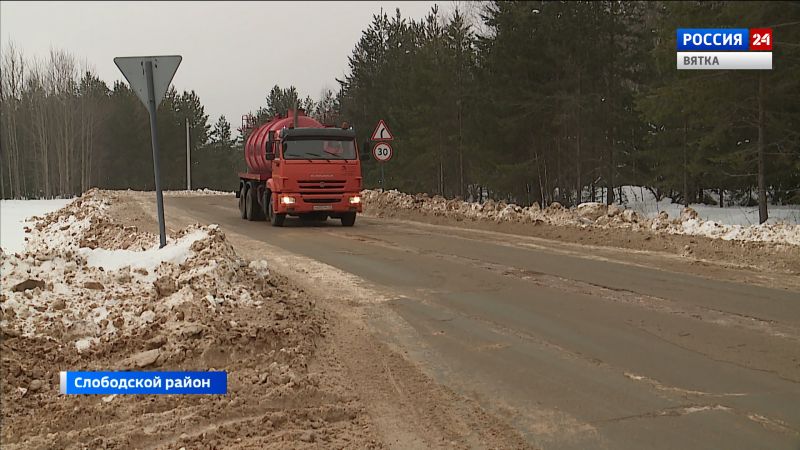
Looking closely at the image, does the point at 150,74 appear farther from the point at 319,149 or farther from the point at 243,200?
the point at 243,200

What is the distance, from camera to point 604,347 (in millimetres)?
5762

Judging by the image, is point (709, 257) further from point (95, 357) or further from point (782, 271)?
point (95, 357)

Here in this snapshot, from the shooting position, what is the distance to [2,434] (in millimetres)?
3934

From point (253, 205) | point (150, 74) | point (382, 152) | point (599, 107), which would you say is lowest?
point (253, 205)

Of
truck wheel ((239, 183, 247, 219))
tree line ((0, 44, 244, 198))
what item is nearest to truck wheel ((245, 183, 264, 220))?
truck wheel ((239, 183, 247, 219))

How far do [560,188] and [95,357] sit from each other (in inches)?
1031

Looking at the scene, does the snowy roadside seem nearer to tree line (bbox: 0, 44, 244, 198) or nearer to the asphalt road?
the asphalt road

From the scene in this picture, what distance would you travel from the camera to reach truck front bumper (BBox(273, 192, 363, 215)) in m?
17.1

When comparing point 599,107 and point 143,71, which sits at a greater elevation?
point 599,107

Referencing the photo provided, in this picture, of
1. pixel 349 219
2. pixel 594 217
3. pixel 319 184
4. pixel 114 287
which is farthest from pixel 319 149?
pixel 114 287

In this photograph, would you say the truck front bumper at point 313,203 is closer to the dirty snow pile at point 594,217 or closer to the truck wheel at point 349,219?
the truck wheel at point 349,219

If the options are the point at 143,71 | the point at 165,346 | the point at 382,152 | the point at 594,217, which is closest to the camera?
the point at 165,346

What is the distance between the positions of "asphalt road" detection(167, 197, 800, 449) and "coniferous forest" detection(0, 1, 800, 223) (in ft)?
29.6

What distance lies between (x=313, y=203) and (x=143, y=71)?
8982mm
